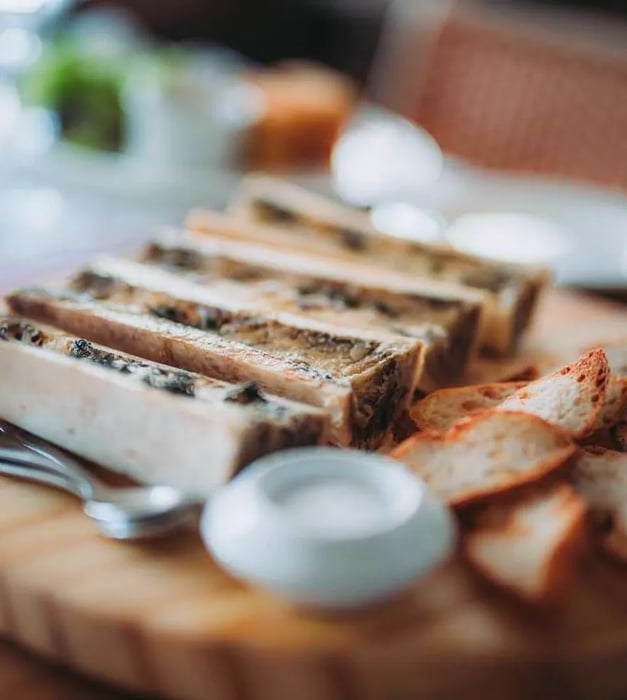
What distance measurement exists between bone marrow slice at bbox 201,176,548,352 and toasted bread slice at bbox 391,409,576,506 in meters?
0.91

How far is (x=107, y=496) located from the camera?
180cm

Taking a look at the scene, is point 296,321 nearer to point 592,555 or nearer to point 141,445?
point 141,445

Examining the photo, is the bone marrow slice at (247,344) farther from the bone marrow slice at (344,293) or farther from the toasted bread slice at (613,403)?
the toasted bread slice at (613,403)

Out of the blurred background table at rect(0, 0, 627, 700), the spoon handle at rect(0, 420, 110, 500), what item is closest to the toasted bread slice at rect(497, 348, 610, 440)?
the spoon handle at rect(0, 420, 110, 500)

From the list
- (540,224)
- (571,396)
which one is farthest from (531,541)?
(540,224)

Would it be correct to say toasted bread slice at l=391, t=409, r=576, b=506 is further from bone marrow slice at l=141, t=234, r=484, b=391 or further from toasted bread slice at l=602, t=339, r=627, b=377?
toasted bread slice at l=602, t=339, r=627, b=377

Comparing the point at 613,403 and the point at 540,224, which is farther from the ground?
the point at 540,224

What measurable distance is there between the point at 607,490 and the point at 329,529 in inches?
27.4

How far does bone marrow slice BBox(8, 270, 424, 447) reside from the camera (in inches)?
80.6

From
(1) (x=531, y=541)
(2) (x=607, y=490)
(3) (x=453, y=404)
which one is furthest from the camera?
(3) (x=453, y=404)

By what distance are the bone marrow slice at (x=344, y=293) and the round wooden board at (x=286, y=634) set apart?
87 cm

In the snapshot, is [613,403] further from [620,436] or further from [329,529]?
[329,529]

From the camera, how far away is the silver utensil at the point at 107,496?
1741mm

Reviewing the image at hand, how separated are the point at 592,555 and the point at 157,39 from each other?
Result: 844 cm
